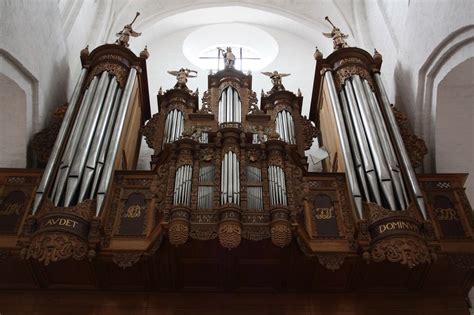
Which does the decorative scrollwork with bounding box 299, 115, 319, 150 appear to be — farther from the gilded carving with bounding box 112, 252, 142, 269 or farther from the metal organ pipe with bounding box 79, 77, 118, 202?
the gilded carving with bounding box 112, 252, 142, 269

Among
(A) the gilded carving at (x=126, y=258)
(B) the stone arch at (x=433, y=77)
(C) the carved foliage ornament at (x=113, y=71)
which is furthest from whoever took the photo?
(C) the carved foliage ornament at (x=113, y=71)

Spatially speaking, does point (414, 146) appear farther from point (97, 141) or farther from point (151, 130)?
point (97, 141)

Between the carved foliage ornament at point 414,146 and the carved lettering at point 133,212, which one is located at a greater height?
the carved foliage ornament at point 414,146

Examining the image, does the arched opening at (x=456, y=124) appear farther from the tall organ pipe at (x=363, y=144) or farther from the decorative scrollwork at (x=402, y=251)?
the decorative scrollwork at (x=402, y=251)

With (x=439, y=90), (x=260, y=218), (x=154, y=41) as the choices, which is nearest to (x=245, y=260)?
(x=260, y=218)

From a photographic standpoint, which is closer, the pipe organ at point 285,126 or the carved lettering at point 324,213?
the carved lettering at point 324,213

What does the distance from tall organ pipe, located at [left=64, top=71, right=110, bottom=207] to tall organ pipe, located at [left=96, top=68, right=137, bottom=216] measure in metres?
0.28

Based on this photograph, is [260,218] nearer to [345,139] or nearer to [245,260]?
[245,260]

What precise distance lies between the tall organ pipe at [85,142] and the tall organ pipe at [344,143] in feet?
11.3

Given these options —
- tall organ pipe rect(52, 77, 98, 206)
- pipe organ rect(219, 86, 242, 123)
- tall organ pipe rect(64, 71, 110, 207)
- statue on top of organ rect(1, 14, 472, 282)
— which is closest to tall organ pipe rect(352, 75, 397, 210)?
statue on top of organ rect(1, 14, 472, 282)

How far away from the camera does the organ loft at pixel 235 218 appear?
6129mm

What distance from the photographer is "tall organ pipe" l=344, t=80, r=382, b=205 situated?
687cm

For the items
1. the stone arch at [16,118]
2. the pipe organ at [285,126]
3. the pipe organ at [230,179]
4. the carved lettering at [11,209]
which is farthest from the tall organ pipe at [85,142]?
the pipe organ at [285,126]

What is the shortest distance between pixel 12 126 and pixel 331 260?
203 inches
